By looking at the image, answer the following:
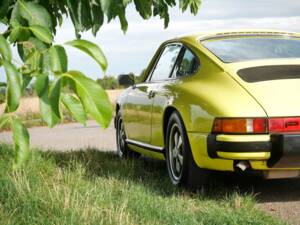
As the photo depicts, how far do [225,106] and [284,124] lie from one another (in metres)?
0.46

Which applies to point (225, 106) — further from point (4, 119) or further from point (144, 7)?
point (4, 119)

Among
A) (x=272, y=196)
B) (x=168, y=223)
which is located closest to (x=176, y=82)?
(x=272, y=196)

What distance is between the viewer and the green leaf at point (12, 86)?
1.50 metres

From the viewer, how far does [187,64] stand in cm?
604

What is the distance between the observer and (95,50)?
5.17 ft

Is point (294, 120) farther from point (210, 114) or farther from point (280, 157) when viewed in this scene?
point (210, 114)

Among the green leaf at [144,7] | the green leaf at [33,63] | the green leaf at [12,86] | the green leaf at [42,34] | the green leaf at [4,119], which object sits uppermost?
the green leaf at [144,7]

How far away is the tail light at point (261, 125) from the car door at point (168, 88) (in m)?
0.98

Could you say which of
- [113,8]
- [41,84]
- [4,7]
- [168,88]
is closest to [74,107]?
[41,84]

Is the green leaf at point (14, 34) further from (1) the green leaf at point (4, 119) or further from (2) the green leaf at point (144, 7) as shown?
(2) the green leaf at point (144, 7)

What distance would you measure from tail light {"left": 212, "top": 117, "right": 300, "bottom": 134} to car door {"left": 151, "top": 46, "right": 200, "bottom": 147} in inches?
38.5

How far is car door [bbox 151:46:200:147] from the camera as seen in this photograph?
5812 mm

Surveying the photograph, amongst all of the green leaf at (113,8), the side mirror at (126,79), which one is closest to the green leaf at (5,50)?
the green leaf at (113,8)

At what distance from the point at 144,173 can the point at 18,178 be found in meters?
1.61
